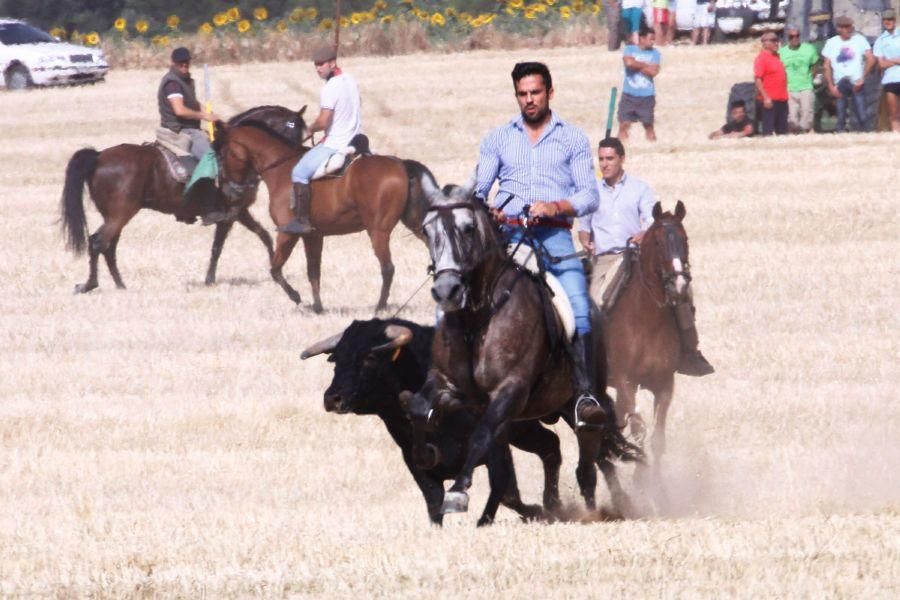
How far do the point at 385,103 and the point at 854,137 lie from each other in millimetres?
11986

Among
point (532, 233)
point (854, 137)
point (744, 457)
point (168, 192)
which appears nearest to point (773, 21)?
point (854, 137)

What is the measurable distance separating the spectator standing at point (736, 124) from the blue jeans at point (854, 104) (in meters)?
1.48

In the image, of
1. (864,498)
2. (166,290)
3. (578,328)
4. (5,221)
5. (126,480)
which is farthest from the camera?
(5,221)

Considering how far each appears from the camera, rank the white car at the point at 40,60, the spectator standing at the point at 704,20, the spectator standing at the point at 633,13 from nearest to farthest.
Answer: the spectator standing at the point at 633,13
the spectator standing at the point at 704,20
the white car at the point at 40,60

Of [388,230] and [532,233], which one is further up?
[532,233]

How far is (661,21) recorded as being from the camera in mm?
45469

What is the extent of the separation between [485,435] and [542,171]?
1.44 meters

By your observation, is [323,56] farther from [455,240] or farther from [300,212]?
[455,240]

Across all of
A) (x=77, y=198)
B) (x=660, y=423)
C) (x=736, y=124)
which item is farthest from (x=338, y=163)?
(x=736, y=124)

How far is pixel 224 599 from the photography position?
820 centimetres

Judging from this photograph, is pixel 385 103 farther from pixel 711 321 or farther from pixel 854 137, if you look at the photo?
pixel 711 321

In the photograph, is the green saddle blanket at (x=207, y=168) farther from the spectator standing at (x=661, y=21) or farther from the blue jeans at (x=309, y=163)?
the spectator standing at (x=661, y=21)

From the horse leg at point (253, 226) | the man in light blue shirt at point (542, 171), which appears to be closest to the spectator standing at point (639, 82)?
the horse leg at point (253, 226)

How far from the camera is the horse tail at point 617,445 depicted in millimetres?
10719
